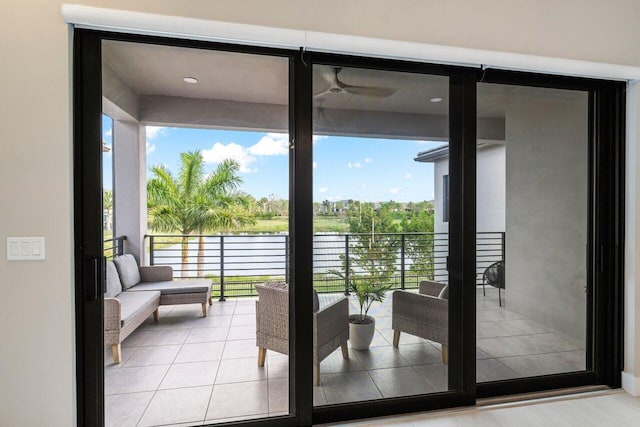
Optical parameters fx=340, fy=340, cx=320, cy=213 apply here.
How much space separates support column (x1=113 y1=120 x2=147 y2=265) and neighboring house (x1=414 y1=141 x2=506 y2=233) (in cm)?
164

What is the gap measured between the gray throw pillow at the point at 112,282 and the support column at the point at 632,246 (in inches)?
130

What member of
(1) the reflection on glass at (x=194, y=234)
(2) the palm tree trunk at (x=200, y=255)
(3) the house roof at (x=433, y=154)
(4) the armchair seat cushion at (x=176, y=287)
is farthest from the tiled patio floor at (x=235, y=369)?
(3) the house roof at (x=433, y=154)

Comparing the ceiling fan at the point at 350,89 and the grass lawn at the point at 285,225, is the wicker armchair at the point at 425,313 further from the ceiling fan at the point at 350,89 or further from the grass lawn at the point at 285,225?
the ceiling fan at the point at 350,89

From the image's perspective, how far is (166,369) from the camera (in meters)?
2.02

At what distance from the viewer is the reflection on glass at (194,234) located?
74.1 inches

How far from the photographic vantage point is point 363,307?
2.15m

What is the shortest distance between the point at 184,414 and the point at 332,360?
0.89m

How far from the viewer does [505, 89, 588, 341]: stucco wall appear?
2.37 meters

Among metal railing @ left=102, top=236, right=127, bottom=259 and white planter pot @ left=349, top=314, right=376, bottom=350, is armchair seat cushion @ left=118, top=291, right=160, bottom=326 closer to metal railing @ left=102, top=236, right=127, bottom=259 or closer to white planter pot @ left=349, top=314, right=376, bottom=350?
metal railing @ left=102, top=236, right=127, bottom=259

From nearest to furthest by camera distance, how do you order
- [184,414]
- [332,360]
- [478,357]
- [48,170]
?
[48,170]
[184,414]
[332,360]
[478,357]

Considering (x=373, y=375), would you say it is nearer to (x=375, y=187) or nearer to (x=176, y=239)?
(x=375, y=187)

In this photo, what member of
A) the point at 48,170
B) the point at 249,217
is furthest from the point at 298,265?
the point at 48,170

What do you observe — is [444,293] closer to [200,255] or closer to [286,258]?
[286,258]

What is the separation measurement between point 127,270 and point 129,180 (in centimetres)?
52
